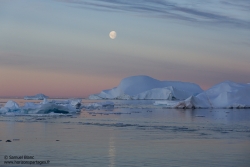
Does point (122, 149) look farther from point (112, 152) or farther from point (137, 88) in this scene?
point (137, 88)

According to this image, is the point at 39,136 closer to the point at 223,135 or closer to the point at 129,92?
the point at 223,135

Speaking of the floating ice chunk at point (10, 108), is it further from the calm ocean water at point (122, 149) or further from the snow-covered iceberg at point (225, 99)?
the snow-covered iceberg at point (225, 99)

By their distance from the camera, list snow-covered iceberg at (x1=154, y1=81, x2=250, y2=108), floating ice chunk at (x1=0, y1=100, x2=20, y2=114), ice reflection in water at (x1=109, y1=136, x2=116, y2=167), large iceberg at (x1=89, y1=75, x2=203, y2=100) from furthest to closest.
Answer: large iceberg at (x1=89, y1=75, x2=203, y2=100) < snow-covered iceberg at (x1=154, y1=81, x2=250, y2=108) < floating ice chunk at (x1=0, y1=100, x2=20, y2=114) < ice reflection in water at (x1=109, y1=136, x2=116, y2=167)

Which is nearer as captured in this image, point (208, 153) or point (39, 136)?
point (208, 153)

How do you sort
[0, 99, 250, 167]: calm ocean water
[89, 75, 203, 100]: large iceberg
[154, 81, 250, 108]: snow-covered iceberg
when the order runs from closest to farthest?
[0, 99, 250, 167]: calm ocean water, [154, 81, 250, 108]: snow-covered iceberg, [89, 75, 203, 100]: large iceberg

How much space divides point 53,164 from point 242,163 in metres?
3.95

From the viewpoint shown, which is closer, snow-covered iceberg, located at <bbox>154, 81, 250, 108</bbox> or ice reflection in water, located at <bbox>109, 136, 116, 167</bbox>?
ice reflection in water, located at <bbox>109, 136, 116, 167</bbox>

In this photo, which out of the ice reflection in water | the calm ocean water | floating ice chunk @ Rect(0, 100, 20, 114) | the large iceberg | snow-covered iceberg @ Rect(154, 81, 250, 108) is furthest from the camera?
the large iceberg

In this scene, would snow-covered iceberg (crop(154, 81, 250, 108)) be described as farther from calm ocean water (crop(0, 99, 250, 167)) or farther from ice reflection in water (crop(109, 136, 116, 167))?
ice reflection in water (crop(109, 136, 116, 167))

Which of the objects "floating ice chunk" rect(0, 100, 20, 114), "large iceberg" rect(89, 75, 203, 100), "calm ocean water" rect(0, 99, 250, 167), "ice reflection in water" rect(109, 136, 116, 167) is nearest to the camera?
"ice reflection in water" rect(109, 136, 116, 167)

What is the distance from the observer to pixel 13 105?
90.4 ft

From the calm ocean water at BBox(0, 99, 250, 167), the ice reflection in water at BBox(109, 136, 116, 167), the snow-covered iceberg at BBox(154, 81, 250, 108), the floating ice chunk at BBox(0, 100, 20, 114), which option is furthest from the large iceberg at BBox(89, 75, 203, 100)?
the ice reflection in water at BBox(109, 136, 116, 167)

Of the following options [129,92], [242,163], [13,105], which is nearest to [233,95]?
[13,105]

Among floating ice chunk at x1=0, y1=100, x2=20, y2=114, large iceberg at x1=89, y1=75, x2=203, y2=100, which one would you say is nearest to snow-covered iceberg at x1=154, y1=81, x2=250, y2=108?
floating ice chunk at x1=0, y1=100, x2=20, y2=114
